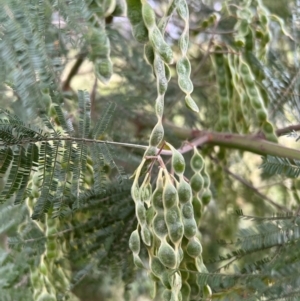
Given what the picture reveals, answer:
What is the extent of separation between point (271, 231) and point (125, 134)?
481 mm

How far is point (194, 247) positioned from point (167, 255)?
10cm

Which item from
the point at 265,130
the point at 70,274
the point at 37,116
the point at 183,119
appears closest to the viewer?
the point at 37,116

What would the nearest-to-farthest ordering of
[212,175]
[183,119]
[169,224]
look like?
[169,224]
[212,175]
[183,119]

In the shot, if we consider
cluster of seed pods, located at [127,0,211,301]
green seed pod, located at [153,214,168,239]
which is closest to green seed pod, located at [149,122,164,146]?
cluster of seed pods, located at [127,0,211,301]

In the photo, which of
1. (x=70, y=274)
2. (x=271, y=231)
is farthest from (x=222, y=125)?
(x=70, y=274)

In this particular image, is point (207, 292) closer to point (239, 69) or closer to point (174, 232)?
point (174, 232)

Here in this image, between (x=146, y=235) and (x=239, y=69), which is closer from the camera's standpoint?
(x=146, y=235)

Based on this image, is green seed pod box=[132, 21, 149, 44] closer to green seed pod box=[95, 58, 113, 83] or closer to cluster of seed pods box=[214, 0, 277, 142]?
green seed pod box=[95, 58, 113, 83]

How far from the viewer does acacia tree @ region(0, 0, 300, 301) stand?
2.48 ft

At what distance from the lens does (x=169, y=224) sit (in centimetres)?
73

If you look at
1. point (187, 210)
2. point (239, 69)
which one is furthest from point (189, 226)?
point (239, 69)

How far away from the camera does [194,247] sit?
2.68ft

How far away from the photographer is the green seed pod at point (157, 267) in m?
0.76

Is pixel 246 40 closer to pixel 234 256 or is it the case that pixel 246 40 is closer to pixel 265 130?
pixel 265 130
